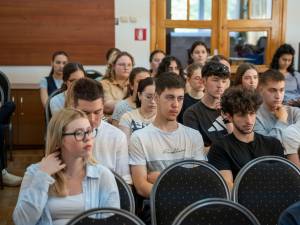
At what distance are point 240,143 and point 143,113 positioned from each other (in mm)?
950

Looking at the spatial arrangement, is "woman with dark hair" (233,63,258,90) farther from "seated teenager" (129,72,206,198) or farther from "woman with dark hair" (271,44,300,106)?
"woman with dark hair" (271,44,300,106)

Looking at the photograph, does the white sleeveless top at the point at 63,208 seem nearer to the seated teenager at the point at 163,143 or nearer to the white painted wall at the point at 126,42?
the seated teenager at the point at 163,143

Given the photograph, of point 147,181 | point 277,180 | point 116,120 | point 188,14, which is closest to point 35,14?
point 188,14

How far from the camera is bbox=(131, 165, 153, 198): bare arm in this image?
2.64 metres

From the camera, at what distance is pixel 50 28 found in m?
6.28

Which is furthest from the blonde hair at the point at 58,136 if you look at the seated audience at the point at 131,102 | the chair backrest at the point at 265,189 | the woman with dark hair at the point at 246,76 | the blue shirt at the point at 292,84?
the blue shirt at the point at 292,84

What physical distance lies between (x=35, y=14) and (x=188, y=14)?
1.97 metres

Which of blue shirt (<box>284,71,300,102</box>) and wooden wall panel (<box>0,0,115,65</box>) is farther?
wooden wall panel (<box>0,0,115,65</box>)

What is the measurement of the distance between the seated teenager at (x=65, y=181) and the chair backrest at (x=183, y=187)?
262 mm

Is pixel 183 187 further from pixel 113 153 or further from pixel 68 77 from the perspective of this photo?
pixel 68 77

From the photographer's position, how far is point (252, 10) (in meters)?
6.67

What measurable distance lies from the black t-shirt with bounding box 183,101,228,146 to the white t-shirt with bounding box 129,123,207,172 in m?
0.43

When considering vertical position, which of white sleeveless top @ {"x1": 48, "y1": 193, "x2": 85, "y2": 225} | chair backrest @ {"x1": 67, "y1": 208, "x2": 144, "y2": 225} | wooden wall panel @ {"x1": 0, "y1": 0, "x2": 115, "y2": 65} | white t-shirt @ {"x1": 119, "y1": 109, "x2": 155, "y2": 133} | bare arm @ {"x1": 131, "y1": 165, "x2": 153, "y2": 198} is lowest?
bare arm @ {"x1": 131, "y1": 165, "x2": 153, "y2": 198}

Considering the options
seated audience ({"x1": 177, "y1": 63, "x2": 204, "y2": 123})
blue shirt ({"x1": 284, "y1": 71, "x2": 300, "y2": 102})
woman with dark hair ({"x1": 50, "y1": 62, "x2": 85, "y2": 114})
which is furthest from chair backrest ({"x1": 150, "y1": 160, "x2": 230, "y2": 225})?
blue shirt ({"x1": 284, "y1": 71, "x2": 300, "y2": 102})
